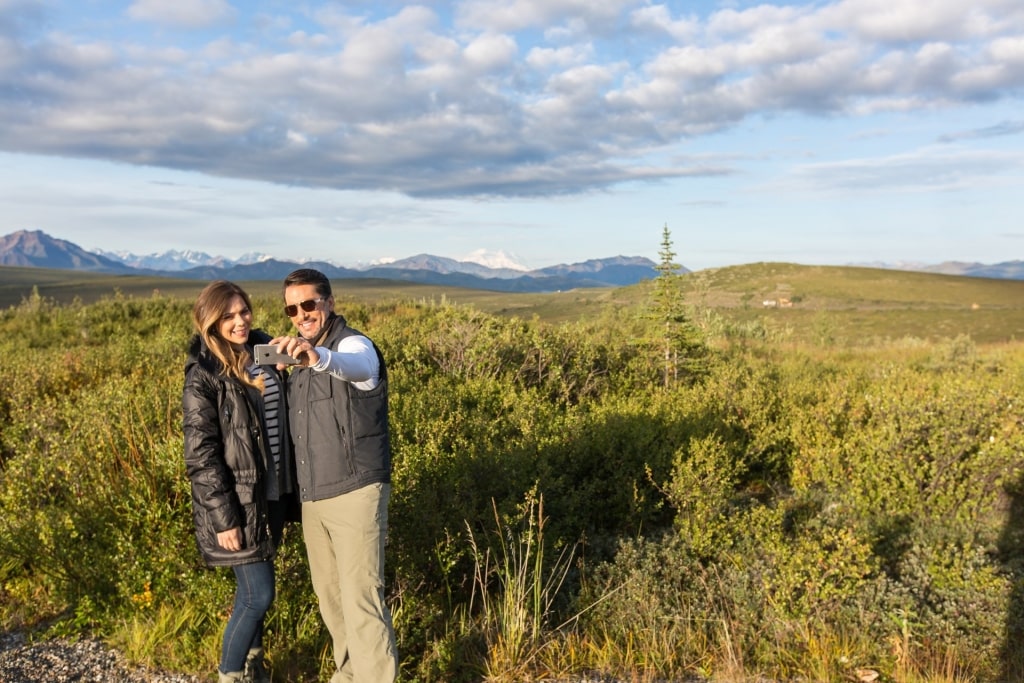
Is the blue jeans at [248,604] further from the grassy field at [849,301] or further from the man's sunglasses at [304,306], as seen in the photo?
the grassy field at [849,301]

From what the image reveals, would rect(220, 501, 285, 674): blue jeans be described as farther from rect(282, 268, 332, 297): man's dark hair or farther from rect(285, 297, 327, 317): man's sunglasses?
rect(282, 268, 332, 297): man's dark hair

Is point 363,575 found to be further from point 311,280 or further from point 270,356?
point 311,280

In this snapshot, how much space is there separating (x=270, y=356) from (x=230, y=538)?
100 cm

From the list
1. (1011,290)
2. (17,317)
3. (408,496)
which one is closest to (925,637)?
(408,496)

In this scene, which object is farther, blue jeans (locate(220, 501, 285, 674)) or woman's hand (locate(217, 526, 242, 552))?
blue jeans (locate(220, 501, 285, 674))

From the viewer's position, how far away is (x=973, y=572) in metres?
4.62

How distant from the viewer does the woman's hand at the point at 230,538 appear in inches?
114

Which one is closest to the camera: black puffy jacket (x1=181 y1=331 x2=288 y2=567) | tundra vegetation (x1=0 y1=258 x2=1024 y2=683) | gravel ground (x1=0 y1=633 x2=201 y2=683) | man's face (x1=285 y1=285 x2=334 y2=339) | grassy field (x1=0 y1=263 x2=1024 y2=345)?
black puffy jacket (x1=181 y1=331 x2=288 y2=567)

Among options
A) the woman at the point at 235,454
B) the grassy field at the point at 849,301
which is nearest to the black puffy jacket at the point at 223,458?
the woman at the point at 235,454

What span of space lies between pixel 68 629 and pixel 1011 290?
12252 cm

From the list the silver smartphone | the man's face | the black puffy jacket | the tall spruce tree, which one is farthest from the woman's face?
the tall spruce tree

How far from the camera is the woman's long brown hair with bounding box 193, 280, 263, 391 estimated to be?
2.97m

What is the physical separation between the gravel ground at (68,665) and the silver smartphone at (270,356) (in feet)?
7.06

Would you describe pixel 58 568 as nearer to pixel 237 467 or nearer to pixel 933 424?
pixel 237 467
